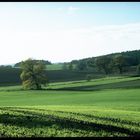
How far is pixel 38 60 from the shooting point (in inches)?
3816

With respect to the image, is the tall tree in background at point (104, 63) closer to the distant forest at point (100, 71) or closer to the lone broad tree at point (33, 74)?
the distant forest at point (100, 71)

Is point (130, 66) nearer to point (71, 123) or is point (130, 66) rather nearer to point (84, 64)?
point (84, 64)

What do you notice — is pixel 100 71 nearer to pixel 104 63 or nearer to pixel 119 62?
pixel 104 63

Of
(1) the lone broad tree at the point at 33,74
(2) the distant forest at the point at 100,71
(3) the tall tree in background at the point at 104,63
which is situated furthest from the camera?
(3) the tall tree in background at the point at 104,63

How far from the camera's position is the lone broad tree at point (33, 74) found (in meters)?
93.0

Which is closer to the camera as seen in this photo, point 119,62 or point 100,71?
point 119,62

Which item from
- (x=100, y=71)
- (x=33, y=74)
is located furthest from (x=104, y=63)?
(x=33, y=74)

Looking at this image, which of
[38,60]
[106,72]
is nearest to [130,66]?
[106,72]

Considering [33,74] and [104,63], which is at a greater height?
[104,63]

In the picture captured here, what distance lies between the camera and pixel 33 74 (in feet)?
309

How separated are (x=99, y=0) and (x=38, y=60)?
299ft

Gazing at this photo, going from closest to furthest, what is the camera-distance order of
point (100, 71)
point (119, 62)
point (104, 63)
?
1. point (119, 62)
2. point (104, 63)
3. point (100, 71)

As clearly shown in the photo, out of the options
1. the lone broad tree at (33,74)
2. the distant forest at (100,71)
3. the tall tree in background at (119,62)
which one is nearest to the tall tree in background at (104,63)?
the distant forest at (100,71)

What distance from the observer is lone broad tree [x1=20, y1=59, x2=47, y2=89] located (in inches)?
3661
